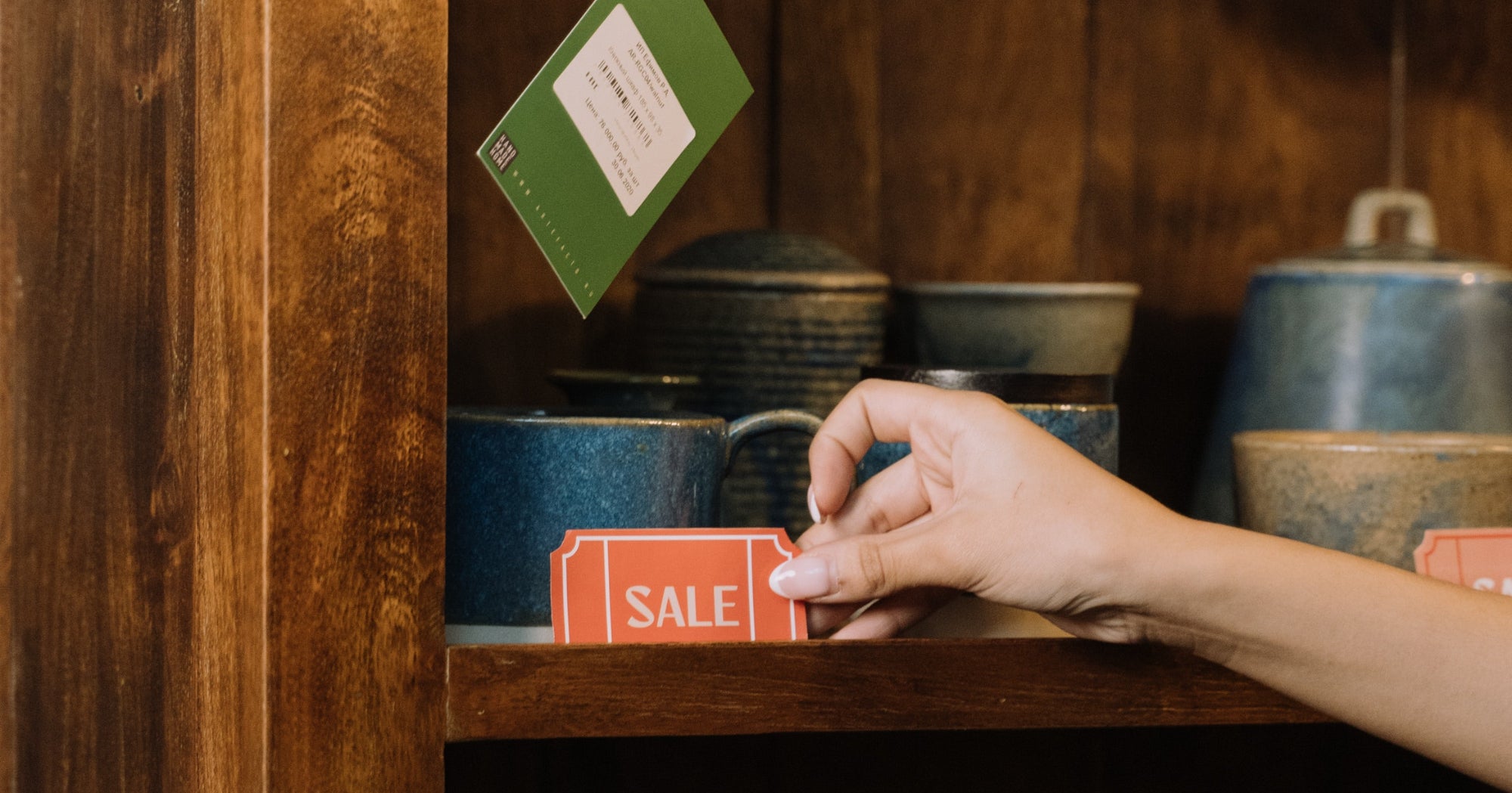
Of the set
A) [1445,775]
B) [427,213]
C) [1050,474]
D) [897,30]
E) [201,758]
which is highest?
[897,30]

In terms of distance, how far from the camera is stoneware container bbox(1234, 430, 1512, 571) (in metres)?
0.70

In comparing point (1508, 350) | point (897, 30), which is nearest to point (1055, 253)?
point (897, 30)

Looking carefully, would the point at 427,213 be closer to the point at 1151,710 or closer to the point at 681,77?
the point at 681,77

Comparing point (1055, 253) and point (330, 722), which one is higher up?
point (1055, 253)

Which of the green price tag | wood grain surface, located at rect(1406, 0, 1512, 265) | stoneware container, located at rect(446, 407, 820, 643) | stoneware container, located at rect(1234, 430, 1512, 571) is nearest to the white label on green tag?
the green price tag

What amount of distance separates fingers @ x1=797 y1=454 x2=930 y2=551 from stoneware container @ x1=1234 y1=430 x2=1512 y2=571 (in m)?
0.22

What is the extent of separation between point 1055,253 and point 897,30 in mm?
226

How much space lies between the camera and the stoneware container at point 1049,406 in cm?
68

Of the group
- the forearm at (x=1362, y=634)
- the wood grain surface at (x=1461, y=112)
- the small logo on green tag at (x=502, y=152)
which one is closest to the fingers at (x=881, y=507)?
the forearm at (x=1362, y=634)

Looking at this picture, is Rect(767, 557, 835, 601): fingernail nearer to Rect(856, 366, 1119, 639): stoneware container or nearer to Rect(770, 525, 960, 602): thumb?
Rect(770, 525, 960, 602): thumb

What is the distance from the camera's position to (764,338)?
2.69ft

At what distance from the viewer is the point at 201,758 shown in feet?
1.84

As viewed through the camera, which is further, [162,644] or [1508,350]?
[1508,350]

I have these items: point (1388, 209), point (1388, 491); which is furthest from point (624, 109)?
point (1388, 209)
